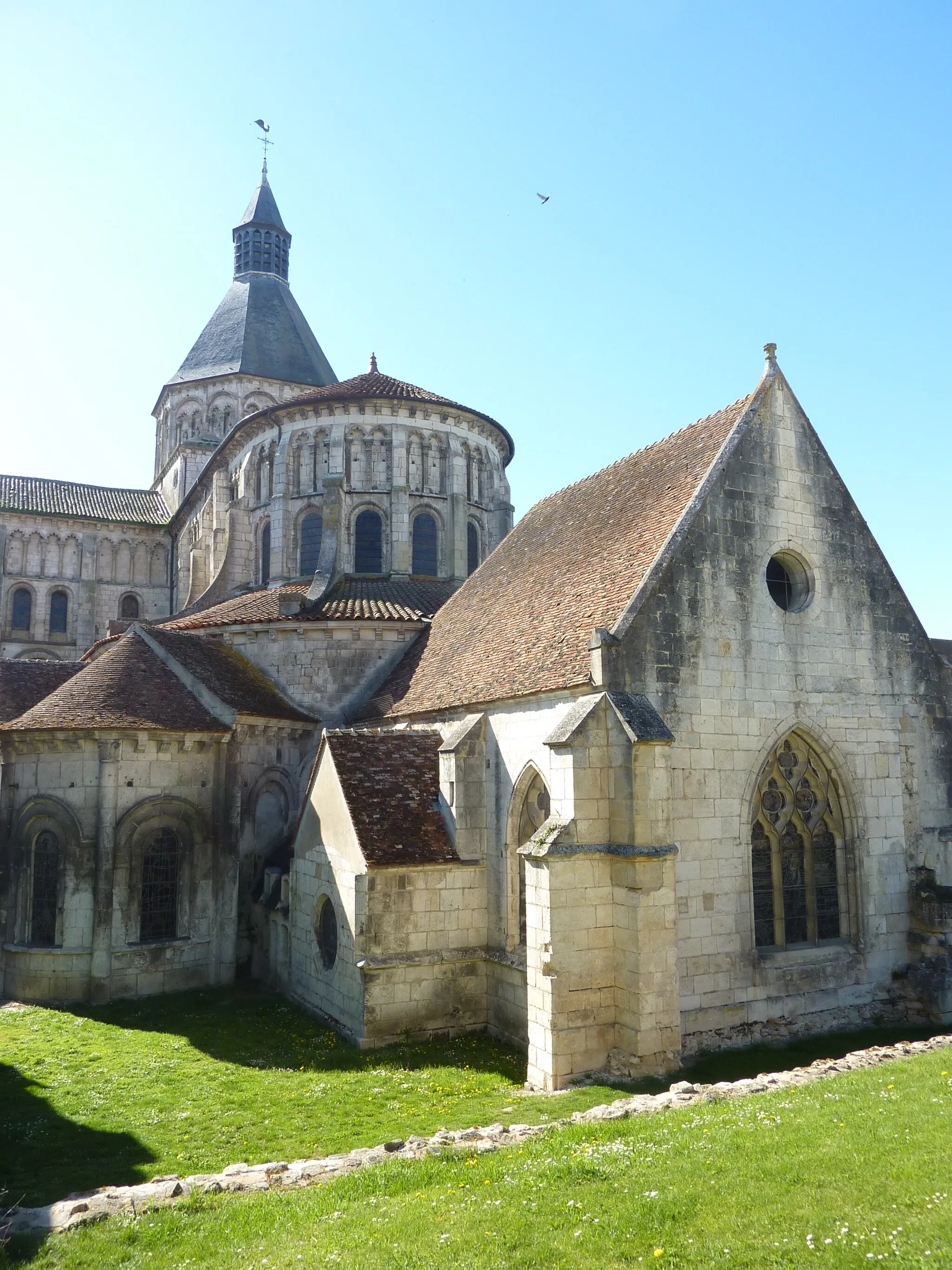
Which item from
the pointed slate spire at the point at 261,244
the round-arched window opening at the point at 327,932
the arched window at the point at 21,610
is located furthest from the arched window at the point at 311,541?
the pointed slate spire at the point at 261,244

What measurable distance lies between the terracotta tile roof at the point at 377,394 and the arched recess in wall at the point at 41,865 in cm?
1445

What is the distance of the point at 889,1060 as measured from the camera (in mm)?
12484

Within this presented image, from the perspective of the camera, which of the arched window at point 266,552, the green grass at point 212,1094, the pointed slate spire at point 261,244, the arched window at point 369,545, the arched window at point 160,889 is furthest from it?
the pointed slate spire at point 261,244

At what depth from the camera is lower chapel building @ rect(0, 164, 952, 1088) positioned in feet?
44.5

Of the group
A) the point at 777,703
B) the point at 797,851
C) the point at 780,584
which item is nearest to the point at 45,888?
the point at 797,851

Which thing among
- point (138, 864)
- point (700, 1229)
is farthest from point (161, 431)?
point (700, 1229)

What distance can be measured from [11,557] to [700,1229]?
4272 centimetres

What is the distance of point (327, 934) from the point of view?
1744 cm

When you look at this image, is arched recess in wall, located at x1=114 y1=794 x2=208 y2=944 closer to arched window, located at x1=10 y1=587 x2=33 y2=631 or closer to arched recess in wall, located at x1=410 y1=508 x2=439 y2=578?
arched recess in wall, located at x1=410 y1=508 x2=439 y2=578

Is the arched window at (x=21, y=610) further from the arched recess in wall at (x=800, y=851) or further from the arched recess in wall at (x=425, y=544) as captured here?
the arched recess in wall at (x=800, y=851)

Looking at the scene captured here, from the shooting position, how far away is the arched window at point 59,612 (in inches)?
1670

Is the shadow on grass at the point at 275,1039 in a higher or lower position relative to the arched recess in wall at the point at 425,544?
lower

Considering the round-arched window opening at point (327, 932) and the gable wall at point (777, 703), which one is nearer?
the gable wall at point (777, 703)

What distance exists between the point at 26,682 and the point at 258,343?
3051 centimetres
